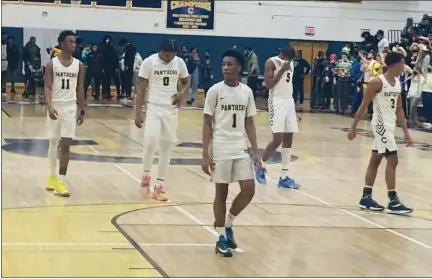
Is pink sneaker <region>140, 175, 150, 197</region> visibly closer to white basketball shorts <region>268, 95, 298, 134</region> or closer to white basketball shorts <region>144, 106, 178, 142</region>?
white basketball shorts <region>144, 106, 178, 142</region>

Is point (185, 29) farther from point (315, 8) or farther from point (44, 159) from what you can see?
point (44, 159)

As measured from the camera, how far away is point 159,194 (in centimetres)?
1014

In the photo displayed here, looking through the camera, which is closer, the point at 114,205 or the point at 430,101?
the point at 114,205

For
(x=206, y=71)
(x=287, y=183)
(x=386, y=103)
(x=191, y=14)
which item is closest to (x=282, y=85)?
(x=287, y=183)

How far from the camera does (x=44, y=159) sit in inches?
518

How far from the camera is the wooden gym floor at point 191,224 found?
703 centimetres

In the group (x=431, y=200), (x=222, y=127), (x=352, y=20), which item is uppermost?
(x=352, y=20)

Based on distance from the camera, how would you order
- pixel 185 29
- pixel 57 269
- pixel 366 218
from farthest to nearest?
pixel 185 29
pixel 366 218
pixel 57 269

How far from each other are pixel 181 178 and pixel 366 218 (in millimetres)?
3315

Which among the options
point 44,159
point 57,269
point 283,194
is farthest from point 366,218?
point 44,159

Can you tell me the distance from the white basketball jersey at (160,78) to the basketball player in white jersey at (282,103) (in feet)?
5.68

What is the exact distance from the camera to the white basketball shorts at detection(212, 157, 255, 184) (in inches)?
291

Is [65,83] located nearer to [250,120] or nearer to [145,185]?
[145,185]

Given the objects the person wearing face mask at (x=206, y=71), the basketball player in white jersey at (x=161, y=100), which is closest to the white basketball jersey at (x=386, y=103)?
the basketball player in white jersey at (x=161, y=100)
